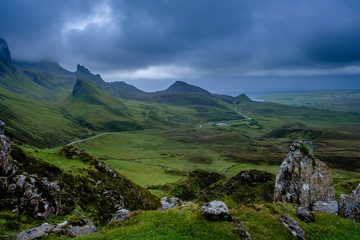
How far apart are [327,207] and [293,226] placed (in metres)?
12.8

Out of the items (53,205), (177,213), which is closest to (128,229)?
(177,213)

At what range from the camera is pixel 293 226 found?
25141mm

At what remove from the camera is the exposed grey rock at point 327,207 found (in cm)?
3194

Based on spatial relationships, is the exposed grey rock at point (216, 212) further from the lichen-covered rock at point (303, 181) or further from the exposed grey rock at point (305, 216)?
the lichen-covered rock at point (303, 181)

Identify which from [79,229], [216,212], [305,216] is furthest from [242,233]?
[79,229]

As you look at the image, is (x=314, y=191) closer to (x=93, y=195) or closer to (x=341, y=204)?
(x=341, y=204)

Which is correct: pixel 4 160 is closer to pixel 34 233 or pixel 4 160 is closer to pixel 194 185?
pixel 34 233

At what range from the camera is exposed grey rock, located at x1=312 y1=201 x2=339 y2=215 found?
105ft

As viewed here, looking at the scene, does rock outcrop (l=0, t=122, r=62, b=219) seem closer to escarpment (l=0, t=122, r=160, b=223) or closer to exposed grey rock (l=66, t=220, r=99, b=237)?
escarpment (l=0, t=122, r=160, b=223)

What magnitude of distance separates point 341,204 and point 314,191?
20.3 ft

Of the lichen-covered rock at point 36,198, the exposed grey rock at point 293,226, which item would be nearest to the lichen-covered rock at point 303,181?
the exposed grey rock at point 293,226

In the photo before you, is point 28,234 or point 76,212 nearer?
point 28,234

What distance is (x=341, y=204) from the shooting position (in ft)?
104

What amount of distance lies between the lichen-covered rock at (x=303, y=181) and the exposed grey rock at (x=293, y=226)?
13038 millimetres
